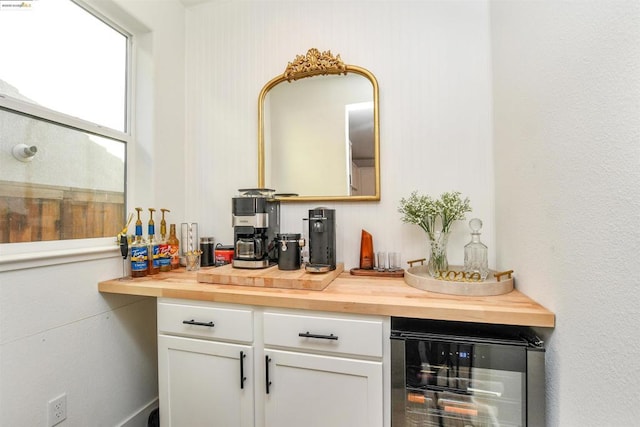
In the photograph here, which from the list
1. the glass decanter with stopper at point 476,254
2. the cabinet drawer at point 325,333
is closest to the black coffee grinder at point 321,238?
the cabinet drawer at point 325,333

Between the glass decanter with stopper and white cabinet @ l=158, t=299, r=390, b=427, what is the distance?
0.57m

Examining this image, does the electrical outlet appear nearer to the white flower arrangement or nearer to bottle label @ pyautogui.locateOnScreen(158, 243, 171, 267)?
bottle label @ pyautogui.locateOnScreen(158, 243, 171, 267)

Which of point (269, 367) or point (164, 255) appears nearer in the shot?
point (269, 367)

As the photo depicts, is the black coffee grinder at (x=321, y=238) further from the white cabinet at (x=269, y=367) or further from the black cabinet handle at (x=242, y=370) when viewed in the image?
the black cabinet handle at (x=242, y=370)

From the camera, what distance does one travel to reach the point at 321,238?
4.86ft

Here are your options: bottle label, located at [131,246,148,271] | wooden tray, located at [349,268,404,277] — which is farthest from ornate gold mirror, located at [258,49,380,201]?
bottle label, located at [131,246,148,271]

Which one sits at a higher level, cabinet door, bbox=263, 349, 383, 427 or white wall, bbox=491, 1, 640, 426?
white wall, bbox=491, 1, 640, 426

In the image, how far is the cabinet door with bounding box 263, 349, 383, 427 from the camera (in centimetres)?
105

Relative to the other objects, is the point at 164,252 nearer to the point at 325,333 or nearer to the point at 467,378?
the point at 325,333

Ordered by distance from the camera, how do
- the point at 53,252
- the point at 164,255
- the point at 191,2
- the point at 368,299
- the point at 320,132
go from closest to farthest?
the point at 368,299, the point at 53,252, the point at 164,255, the point at 320,132, the point at 191,2

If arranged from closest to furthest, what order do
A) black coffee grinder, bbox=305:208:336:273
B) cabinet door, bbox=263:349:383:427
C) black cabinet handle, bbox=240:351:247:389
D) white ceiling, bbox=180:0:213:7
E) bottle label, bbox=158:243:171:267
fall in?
cabinet door, bbox=263:349:383:427, black cabinet handle, bbox=240:351:247:389, black coffee grinder, bbox=305:208:336:273, bottle label, bbox=158:243:171:267, white ceiling, bbox=180:0:213:7

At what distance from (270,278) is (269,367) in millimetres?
359

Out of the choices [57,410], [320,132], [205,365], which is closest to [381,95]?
[320,132]

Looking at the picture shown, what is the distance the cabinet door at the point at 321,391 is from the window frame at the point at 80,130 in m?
0.99
